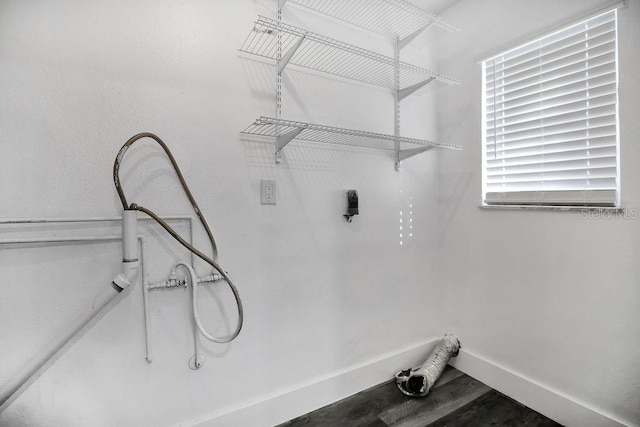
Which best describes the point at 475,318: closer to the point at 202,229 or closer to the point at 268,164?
the point at 268,164

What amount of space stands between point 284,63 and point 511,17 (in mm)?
1348

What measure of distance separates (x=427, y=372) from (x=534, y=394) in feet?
1.78

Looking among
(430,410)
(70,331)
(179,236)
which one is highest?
(179,236)

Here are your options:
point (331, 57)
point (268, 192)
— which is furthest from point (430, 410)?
point (331, 57)

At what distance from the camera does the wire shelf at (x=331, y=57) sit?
1320 millimetres

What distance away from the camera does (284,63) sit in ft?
4.51

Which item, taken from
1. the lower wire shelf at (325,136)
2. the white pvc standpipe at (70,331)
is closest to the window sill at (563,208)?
the lower wire shelf at (325,136)

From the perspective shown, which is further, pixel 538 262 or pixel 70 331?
pixel 538 262

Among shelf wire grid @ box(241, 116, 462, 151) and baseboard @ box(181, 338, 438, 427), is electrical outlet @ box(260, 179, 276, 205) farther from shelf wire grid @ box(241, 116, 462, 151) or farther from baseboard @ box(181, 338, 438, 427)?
baseboard @ box(181, 338, 438, 427)

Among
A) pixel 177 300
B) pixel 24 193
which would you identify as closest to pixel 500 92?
pixel 177 300

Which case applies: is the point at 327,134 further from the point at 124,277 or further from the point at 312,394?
the point at 312,394

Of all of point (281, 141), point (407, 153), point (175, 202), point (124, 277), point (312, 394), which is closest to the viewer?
point (124, 277)

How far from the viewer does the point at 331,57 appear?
1.60 metres

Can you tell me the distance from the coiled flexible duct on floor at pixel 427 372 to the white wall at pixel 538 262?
120mm
